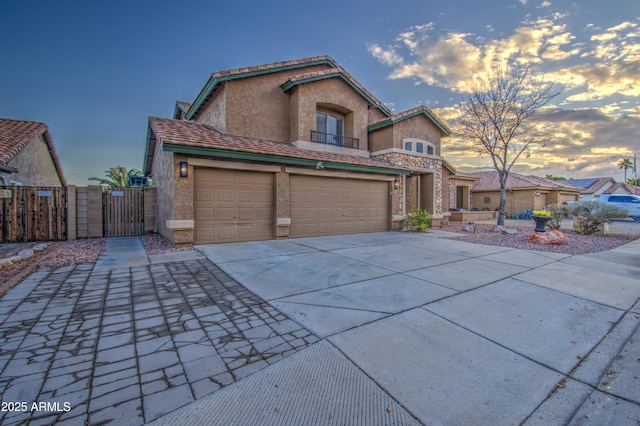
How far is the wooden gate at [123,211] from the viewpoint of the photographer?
36.9 ft

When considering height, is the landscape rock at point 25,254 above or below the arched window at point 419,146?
below

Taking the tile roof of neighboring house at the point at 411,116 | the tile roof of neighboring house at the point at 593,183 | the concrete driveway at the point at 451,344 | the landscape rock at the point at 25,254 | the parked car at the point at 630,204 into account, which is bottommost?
the concrete driveway at the point at 451,344

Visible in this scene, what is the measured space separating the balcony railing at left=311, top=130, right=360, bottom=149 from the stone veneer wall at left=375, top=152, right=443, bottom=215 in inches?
56.1

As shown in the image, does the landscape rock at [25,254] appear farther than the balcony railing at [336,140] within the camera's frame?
No

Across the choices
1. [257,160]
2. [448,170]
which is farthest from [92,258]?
[448,170]

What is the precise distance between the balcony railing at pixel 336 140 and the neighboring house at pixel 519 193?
17698 mm

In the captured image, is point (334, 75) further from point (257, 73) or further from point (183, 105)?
point (183, 105)

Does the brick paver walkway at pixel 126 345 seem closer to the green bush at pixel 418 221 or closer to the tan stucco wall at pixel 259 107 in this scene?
the tan stucco wall at pixel 259 107

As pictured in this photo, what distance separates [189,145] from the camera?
8086 millimetres

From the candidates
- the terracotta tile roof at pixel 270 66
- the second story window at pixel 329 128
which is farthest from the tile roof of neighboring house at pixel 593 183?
the terracotta tile roof at pixel 270 66

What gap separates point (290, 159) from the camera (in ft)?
32.7

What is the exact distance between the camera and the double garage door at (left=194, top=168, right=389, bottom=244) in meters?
8.92

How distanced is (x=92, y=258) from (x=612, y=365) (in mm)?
→ 9409

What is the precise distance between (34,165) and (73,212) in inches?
267
